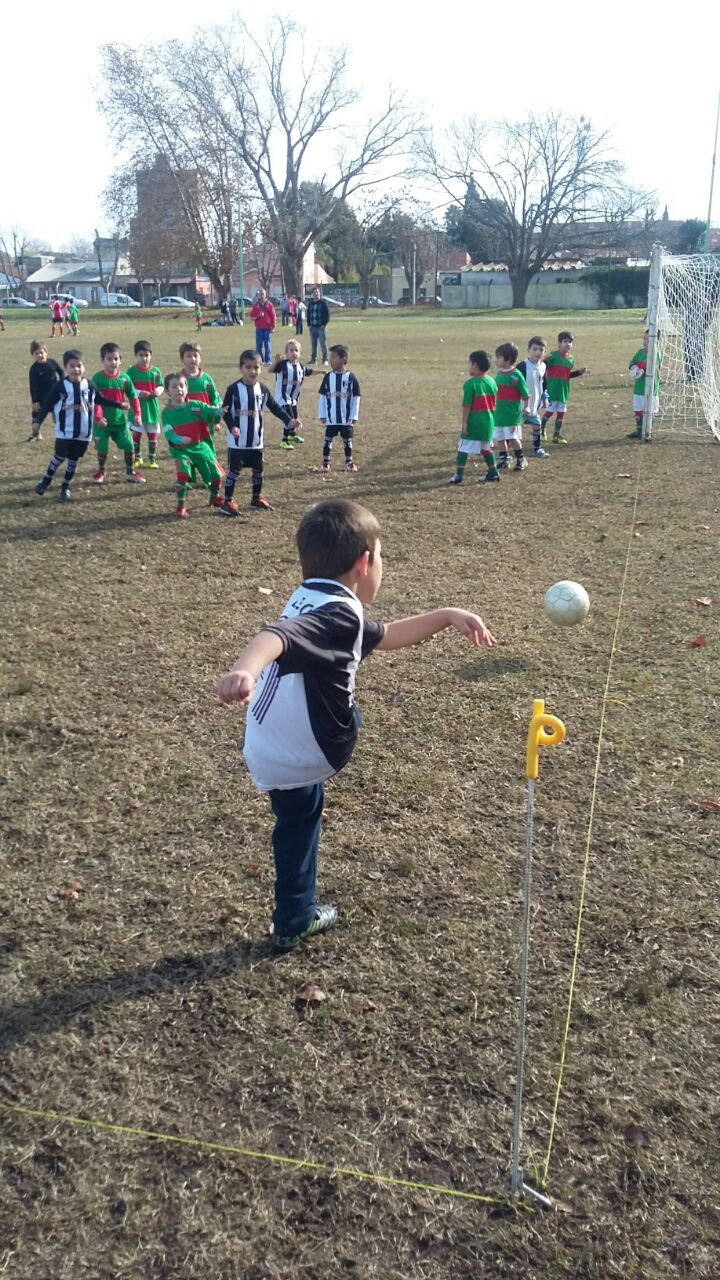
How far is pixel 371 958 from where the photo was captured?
349cm

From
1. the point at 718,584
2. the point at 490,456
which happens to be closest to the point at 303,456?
the point at 490,456

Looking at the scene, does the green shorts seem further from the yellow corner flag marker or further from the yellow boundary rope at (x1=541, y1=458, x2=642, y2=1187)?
the yellow corner flag marker

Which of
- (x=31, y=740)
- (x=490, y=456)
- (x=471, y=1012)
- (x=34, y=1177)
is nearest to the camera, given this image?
(x=34, y=1177)

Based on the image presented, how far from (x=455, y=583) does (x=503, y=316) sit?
51.5 meters

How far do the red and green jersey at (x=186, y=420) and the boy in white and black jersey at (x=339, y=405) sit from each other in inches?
101

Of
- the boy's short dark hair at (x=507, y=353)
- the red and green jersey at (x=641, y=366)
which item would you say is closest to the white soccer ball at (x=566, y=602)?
the boy's short dark hair at (x=507, y=353)

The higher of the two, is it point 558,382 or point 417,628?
point 558,382

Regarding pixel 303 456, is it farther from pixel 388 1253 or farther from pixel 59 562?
pixel 388 1253

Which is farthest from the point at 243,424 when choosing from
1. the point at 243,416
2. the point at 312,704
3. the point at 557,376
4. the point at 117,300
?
the point at 117,300

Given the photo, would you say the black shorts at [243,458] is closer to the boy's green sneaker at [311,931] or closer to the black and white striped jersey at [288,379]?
the black and white striped jersey at [288,379]

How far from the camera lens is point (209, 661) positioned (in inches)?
246

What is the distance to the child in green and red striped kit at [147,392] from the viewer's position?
1218 centimetres

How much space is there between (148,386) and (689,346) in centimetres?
990

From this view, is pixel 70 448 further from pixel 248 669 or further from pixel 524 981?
pixel 524 981
